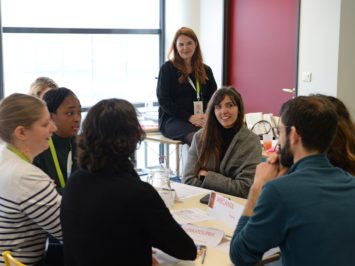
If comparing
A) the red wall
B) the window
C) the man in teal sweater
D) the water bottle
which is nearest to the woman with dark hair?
the man in teal sweater

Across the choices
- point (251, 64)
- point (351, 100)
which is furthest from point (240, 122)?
point (251, 64)

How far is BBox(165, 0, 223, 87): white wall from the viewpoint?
626 cm

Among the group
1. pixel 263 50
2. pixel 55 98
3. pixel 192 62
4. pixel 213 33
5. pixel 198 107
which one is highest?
pixel 213 33

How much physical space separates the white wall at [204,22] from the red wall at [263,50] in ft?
0.52

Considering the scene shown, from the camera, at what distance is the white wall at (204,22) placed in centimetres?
626

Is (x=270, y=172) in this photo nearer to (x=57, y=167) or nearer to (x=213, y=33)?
(x=57, y=167)

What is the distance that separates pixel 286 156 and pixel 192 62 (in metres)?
3.20

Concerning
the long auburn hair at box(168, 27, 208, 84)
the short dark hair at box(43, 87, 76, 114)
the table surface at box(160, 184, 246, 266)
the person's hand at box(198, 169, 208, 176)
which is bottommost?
the table surface at box(160, 184, 246, 266)

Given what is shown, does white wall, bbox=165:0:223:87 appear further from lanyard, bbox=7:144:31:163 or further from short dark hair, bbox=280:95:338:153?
short dark hair, bbox=280:95:338:153

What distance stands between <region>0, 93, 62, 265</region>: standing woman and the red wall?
12.9 feet

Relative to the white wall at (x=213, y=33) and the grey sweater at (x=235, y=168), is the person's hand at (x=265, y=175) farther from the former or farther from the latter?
the white wall at (x=213, y=33)

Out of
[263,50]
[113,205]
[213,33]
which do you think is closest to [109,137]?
[113,205]

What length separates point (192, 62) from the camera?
4.78 meters

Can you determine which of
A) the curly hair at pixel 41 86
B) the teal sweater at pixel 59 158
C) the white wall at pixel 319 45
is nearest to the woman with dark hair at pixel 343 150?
the teal sweater at pixel 59 158
